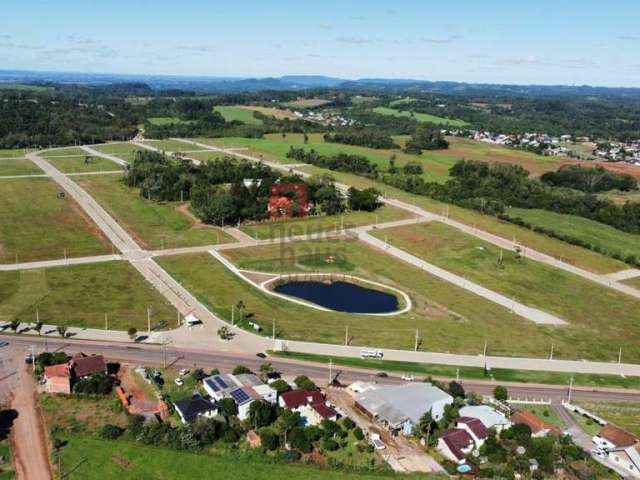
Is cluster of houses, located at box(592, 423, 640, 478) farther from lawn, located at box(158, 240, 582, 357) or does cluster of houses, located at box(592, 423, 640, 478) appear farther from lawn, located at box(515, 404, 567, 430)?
lawn, located at box(158, 240, 582, 357)

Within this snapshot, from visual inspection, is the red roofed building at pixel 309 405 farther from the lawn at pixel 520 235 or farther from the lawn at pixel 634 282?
the lawn at pixel 520 235

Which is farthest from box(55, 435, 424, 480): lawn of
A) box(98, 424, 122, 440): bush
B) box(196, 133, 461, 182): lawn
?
box(196, 133, 461, 182): lawn

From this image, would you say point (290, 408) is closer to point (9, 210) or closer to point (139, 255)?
point (139, 255)

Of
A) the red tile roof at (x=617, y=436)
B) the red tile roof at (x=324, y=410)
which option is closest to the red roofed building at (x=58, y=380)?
the red tile roof at (x=324, y=410)

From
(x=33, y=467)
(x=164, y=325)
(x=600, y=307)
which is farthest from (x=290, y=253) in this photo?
(x=33, y=467)

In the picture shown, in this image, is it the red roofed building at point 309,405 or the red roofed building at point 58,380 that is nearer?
the red roofed building at point 309,405
